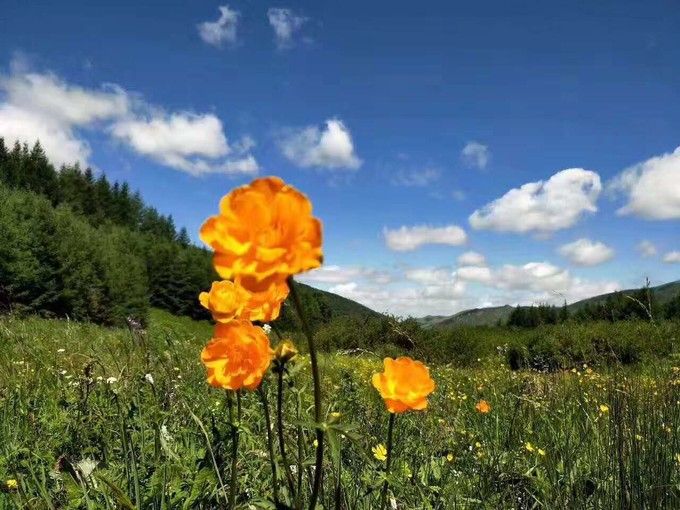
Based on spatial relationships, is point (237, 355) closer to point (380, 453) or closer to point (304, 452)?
point (304, 452)

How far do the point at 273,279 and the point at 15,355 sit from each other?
5.41m

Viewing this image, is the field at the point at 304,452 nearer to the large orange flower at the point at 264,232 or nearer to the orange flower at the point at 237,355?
the orange flower at the point at 237,355

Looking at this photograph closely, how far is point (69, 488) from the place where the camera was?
5.09 ft

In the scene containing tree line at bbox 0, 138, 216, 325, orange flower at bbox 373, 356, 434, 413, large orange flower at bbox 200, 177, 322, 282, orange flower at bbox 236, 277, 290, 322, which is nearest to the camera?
large orange flower at bbox 200, 177, 322, 282

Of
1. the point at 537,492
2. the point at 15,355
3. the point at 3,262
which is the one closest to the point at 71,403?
the point at 537,492

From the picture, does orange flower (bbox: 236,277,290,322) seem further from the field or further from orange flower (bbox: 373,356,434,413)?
orange flower (bbox: 373,356,434,413)

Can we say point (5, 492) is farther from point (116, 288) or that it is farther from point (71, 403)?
point (116, 288)

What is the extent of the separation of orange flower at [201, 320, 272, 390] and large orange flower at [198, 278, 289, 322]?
0.03 meters

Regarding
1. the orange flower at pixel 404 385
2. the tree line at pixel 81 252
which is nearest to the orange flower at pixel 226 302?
the orange flower at pixel 404 385

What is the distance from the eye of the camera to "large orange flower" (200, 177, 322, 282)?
31.3 inches

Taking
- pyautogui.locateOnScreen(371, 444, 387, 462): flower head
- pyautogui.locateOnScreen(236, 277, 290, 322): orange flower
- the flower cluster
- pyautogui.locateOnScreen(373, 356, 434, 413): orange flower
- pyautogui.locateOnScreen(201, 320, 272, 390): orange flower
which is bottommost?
pyautogui.locateOnScreen(371, 444, 387, 462): flower head

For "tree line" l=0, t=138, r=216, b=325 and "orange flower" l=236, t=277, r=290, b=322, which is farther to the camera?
"tree line" l=0, t=138, r=216, b=325

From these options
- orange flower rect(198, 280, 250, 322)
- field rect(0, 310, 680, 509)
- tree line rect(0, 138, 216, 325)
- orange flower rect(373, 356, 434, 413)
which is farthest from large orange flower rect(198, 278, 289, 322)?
tree line rect(0, 138, 216, 325)

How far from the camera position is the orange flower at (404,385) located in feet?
5.07
